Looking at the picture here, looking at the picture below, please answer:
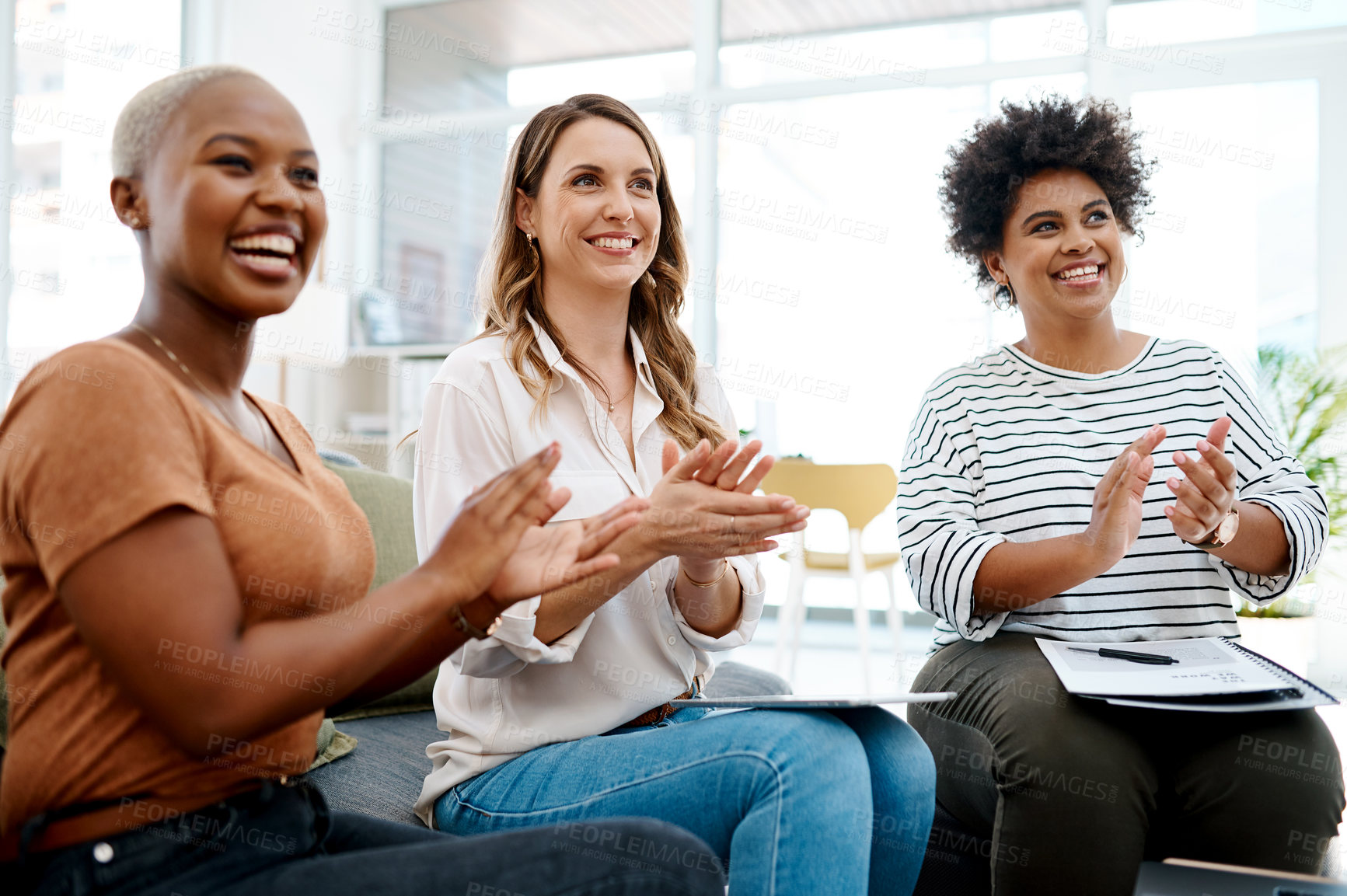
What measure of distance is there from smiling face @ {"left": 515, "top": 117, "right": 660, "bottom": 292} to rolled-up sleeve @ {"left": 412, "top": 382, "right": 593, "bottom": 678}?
31 cm

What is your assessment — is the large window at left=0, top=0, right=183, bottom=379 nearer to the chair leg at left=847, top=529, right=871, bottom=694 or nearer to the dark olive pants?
the chair leg at left=847, top=529, right=871, bottom=694

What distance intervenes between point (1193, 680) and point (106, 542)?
1223mm

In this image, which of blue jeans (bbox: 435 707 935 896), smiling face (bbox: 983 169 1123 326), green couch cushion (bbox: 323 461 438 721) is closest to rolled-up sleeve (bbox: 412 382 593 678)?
blue jeans (bbox: 435 707 935 896)

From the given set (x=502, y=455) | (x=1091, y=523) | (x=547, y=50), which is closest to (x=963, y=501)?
(x=1091, y=523)

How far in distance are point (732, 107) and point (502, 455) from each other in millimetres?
4362

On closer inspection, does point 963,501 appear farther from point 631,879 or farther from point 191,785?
point 191,785

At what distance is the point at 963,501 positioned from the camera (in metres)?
1.64

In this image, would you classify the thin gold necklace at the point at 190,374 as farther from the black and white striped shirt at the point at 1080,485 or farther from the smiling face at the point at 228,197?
the black and white striped shirt at the point at 1080,485

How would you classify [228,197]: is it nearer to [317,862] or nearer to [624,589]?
[317,862]

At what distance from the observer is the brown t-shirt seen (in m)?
0.70

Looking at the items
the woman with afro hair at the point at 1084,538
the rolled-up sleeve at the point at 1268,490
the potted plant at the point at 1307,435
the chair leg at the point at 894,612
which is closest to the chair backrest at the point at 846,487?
the chair leg at the point at 894,612

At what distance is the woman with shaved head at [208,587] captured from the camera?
27.8 inches

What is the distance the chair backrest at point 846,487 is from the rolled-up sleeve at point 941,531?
2.08 meters

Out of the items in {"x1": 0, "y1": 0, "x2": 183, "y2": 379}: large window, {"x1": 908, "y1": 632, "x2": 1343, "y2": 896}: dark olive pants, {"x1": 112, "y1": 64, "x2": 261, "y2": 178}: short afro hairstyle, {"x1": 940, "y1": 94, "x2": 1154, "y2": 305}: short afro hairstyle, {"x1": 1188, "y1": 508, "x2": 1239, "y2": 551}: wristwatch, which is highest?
{"x1": 0, "y1": 0, "x2": 183, "y2": 379}: large window
